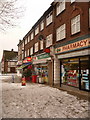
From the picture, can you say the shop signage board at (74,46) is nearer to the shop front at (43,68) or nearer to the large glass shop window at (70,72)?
the large glass shop window at (70,72)

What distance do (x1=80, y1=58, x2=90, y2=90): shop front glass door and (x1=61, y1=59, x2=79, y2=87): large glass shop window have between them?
75 cm

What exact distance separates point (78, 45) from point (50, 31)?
250 inches

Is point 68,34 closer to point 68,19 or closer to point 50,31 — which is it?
point 68,19

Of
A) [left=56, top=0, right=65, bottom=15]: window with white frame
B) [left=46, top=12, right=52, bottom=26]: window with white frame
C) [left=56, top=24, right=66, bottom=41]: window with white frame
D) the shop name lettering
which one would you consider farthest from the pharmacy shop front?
[left=46, top=12, right=52, bottom=26]: window with white frame

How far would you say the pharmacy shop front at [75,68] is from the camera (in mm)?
9428

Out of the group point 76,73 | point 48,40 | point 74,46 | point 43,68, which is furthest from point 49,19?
point 76,73

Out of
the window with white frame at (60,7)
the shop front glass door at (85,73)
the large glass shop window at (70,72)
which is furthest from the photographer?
the window with white frame at (60,7)

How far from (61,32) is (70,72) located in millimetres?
4356

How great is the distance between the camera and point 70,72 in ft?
38.7

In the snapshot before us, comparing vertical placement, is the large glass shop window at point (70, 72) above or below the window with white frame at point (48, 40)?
below

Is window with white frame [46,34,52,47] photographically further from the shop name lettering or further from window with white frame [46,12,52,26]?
the shop name lettering

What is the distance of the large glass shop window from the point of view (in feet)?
35.5

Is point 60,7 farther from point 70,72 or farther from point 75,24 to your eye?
point 70,72

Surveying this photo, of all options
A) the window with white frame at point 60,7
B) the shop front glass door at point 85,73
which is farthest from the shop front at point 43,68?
the shop front glass door at point 85,73
